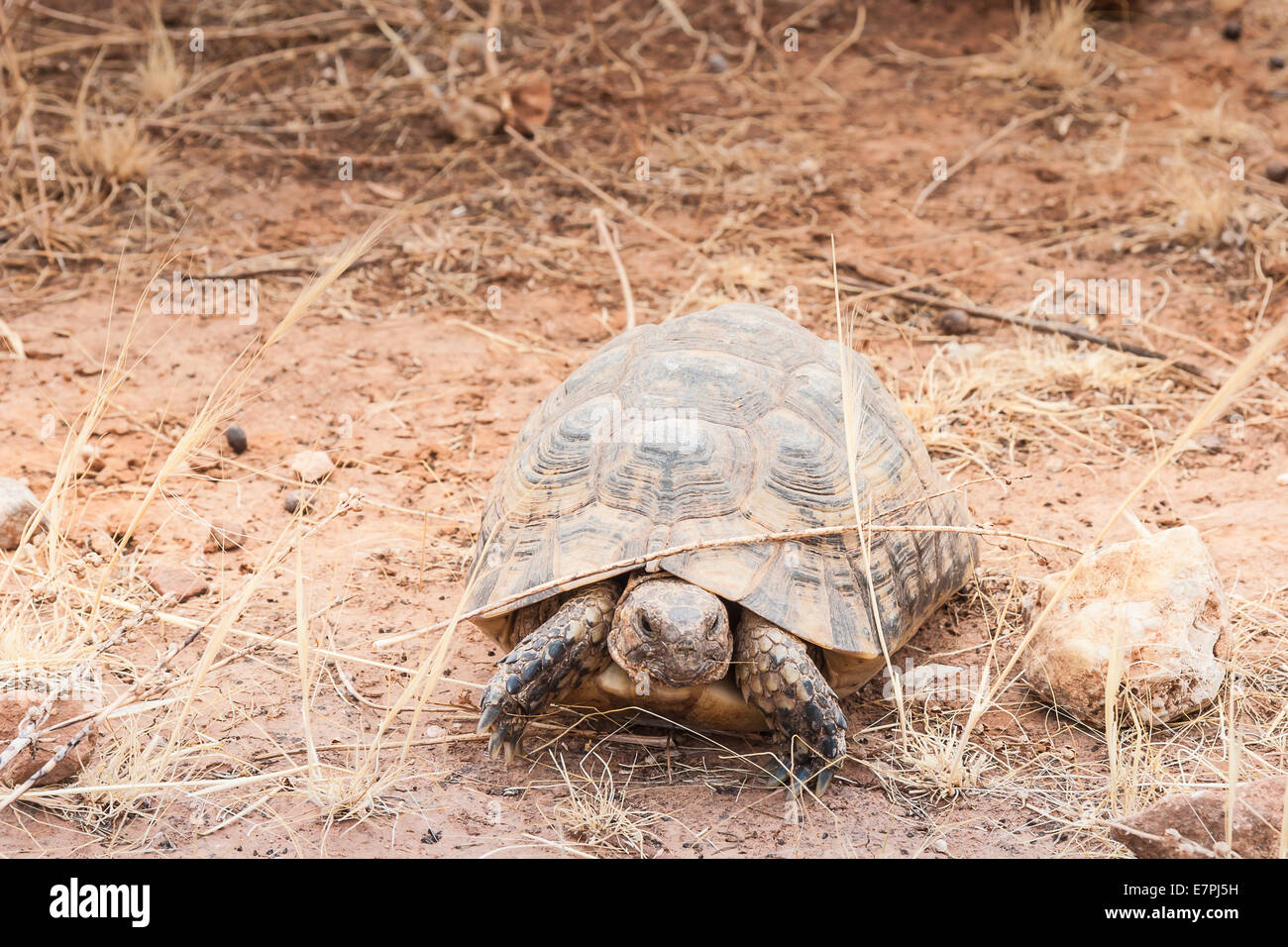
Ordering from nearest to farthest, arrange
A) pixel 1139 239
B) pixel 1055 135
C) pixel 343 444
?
1. pixel 343 444
2. pixel 1139 239
3. pixel 1055 135

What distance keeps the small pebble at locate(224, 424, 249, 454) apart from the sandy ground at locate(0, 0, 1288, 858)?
0.16 feet

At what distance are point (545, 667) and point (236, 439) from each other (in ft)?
7.05

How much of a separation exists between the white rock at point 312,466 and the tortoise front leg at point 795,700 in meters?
2.04

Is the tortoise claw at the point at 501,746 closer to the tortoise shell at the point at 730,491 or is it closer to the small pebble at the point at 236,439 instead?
the tortoise shell at the point at 730,491

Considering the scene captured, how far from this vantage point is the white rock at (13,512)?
12.1 ft

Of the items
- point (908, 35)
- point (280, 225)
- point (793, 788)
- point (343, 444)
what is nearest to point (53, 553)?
point (343, 444)

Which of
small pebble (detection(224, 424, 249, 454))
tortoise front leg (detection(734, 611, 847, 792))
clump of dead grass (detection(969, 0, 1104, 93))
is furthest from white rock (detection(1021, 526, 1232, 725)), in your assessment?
clump of dead grass (detection(969, 0, 1104, 93))

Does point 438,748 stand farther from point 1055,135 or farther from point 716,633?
point 1055,135

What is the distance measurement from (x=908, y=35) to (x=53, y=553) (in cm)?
694

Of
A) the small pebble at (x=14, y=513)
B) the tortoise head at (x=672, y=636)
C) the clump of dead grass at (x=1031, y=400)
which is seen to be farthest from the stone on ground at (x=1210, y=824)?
the small pebble at (x=14, y=513)

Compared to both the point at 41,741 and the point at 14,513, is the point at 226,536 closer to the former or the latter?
the point at 14,513

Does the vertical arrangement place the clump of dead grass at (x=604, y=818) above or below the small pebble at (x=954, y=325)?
below

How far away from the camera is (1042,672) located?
3115 mm
